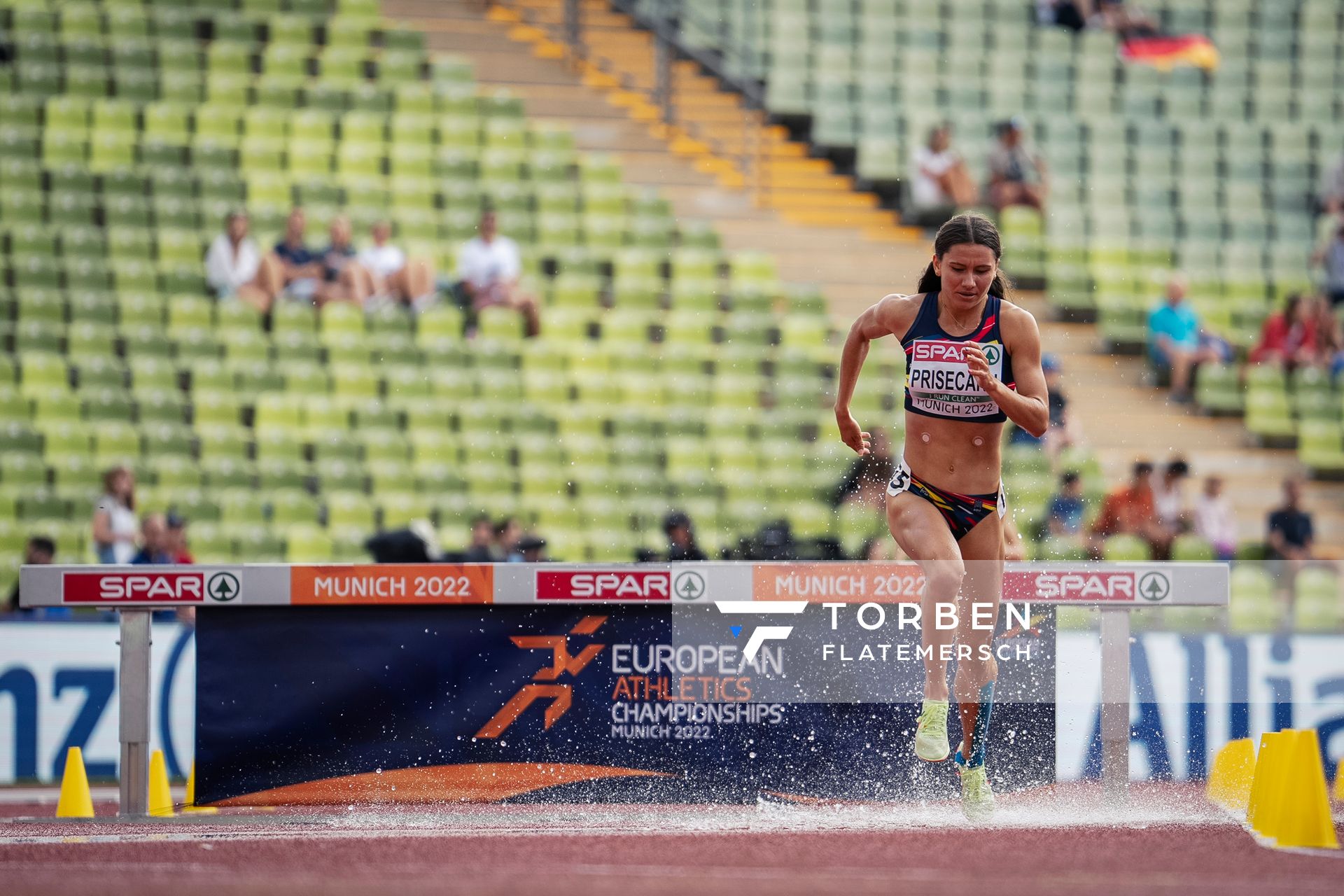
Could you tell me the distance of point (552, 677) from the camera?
9000 millimetres

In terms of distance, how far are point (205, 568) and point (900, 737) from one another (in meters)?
3.32

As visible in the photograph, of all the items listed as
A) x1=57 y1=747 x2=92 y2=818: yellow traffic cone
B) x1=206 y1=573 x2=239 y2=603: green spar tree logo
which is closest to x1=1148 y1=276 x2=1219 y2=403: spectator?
x1=206 y1=573 x2=239 y2=603: green spar tree logo

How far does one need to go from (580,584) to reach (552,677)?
494 millimetres

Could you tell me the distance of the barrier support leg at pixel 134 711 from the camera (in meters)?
8.74

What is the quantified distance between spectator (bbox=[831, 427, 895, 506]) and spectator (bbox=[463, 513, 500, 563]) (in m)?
2.65

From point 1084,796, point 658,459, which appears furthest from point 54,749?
point 1084,796

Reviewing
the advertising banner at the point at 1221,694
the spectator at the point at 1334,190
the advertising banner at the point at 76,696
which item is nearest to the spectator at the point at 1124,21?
the spectator at the point at 1334,190

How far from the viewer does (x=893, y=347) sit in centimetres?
1692

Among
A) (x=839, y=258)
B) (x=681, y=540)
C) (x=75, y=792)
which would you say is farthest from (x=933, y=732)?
(x=839, y=258)

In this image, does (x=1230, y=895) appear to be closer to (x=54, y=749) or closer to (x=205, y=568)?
(x=205, y=568)

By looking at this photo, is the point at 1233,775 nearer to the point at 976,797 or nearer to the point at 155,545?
the point at 976,797

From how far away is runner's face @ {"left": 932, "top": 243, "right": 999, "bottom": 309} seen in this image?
7.96m

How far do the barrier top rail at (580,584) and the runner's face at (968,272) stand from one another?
1309 millimetres

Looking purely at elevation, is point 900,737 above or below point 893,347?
below
